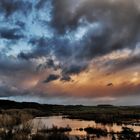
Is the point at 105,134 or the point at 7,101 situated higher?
the point at 7,101

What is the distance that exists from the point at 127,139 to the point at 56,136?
11727 millimetres

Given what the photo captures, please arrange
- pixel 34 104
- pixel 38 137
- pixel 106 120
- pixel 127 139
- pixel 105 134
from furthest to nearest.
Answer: pixel 34 104
pixel 106 120
pixel 105 134
pixel 127 139
pixel 38 137

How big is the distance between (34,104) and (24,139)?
493 feet

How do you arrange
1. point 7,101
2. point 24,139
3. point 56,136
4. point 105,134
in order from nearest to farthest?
1. point 24,139
2. point 56,136
3. point 105,134
4. point 7,101

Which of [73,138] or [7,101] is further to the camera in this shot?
[7,101]

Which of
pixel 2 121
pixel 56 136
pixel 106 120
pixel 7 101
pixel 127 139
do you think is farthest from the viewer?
pixel 7 101

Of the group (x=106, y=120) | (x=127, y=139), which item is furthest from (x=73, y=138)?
(x=106, y=120)

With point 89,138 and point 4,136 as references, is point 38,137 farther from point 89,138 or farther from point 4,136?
point 89,138

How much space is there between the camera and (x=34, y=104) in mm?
191750

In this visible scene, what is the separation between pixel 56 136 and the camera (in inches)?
1943

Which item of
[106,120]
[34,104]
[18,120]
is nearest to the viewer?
[18,120]

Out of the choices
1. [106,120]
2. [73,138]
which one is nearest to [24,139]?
[73,138]

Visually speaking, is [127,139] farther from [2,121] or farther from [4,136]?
[2,121]

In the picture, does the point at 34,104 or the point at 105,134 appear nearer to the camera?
the point at 105,134
